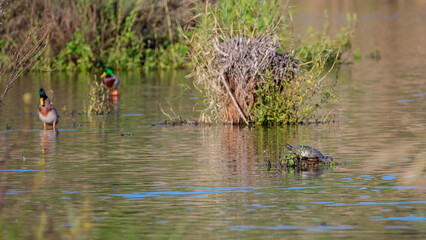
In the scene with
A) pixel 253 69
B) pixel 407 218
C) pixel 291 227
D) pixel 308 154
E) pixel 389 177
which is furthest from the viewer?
pixel 253 69

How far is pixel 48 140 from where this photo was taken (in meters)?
17.8

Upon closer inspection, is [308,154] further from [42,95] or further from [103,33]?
[103,33]

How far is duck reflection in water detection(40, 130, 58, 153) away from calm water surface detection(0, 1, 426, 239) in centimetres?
3

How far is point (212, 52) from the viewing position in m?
18.8

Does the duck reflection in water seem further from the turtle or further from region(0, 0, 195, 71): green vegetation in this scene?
region(0, 0, 195, 71): green vegetation

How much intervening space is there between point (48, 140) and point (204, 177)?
5379 mm

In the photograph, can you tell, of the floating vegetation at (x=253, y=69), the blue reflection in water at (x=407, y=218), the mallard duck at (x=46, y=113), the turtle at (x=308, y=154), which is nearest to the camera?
the blue reflection in water at (x=407, y=218)

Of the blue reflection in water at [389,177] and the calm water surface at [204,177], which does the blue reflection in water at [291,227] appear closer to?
the calm water surface at [204,177]

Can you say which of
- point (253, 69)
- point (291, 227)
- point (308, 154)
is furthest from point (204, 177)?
point (253, 69)

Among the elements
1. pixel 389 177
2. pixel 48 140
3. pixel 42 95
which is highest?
pixel 42 95

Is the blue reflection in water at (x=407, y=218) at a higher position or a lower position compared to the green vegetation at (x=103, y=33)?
lower

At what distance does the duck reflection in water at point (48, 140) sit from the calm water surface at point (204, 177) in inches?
1.1

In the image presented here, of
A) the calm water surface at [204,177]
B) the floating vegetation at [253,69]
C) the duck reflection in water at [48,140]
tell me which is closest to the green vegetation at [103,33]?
the calm water surface at [204,177]

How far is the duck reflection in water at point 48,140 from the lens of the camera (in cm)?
1652
